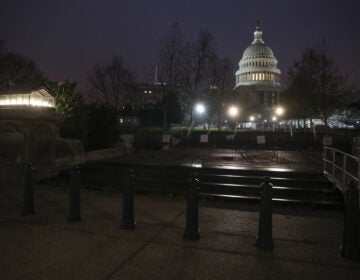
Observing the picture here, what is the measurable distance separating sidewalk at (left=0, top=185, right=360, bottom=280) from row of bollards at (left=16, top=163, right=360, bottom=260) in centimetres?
17

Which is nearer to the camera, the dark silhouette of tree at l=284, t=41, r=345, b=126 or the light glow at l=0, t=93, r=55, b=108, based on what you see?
the light glow at l=0, t=93, r=55, b=108

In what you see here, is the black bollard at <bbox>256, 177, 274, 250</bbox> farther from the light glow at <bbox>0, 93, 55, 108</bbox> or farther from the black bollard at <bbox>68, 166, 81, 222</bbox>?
the light glow at <bbox>0, 93, 55, 108</bbox>

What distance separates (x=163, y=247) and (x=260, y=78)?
125 meters

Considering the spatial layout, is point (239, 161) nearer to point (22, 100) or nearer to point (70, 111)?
point (70, 111)

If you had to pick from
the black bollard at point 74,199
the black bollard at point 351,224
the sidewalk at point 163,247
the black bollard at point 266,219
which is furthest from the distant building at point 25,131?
the black bollard at point 351,224

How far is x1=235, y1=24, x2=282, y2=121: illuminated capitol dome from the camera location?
111319 millimetres

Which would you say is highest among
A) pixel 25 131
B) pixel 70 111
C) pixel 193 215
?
pixel 70 111

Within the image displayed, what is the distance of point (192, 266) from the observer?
4637 mm

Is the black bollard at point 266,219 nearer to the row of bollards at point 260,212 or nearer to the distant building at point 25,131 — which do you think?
the row of bollards at point 260,212

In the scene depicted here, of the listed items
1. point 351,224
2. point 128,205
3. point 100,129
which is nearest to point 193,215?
point 128,205

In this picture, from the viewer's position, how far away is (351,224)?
4.95m

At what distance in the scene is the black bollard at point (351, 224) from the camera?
4875 mm

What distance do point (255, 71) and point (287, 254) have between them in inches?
4879

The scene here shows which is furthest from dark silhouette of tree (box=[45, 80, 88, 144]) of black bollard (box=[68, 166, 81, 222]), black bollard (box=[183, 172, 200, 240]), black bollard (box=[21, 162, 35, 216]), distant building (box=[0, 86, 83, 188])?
black bollard (box=[183, 172, 200, 240])
